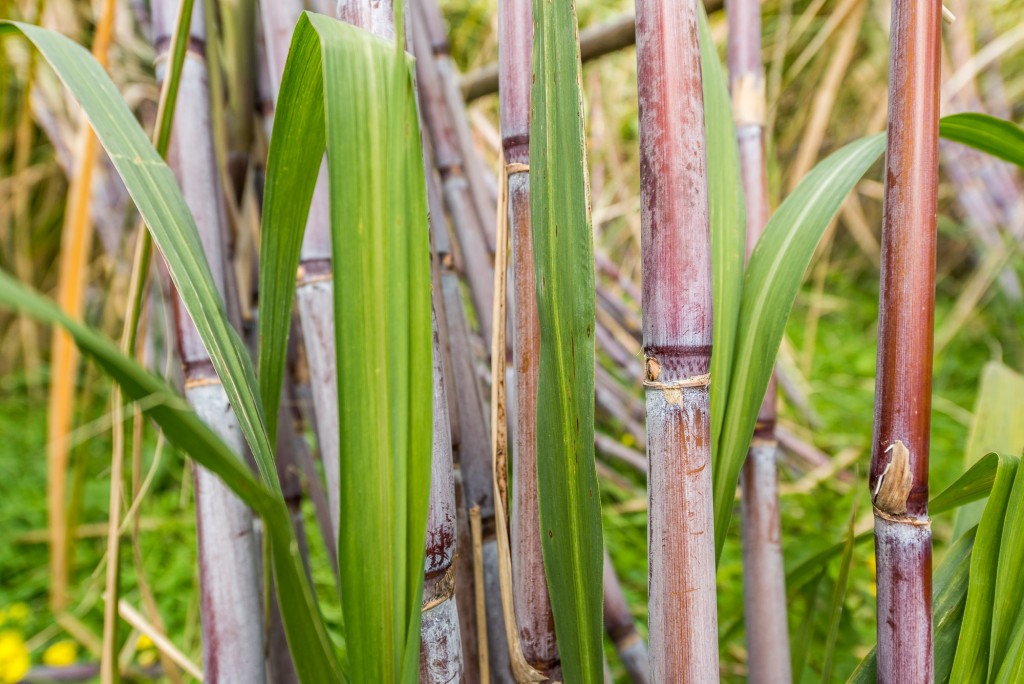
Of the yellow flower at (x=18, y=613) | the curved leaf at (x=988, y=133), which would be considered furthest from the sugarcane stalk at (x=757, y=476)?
the yellow flower at (x=18, y=613)

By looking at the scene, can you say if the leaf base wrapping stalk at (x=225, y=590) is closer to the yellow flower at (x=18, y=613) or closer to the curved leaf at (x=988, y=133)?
the curved leaf at (x=988, y=133)

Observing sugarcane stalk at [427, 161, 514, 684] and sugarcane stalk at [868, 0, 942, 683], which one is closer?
sugarcane stalk at [868, 0, 942, 683]

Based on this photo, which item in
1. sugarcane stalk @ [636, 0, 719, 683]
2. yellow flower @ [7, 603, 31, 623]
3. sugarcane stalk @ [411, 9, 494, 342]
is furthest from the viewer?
yellow flower @ [7, 603, 31, 623]

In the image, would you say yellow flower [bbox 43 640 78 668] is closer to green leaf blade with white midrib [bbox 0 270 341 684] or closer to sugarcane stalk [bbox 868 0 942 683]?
green leaf blade with white midrib [bbox 0 270 341 684]

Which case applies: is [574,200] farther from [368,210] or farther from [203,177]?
[203,177]

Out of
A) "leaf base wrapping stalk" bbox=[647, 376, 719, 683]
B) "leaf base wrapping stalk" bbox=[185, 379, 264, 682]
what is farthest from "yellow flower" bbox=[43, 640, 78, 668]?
"leaf base wrapping stalk" bbox=[647, 376, 719, 683]

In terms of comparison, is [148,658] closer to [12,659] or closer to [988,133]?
[12,659]
